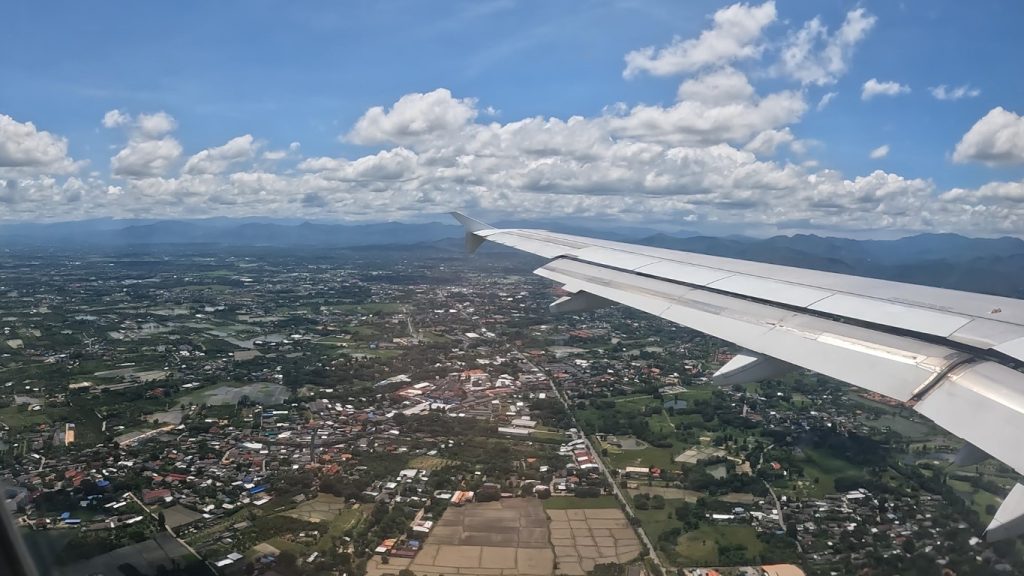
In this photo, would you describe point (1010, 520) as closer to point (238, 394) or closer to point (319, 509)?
point (319, 509)

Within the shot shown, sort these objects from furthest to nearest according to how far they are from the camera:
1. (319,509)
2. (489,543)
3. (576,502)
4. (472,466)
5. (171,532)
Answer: (472,466), (576,502), (319,509), (171,532), (489,543)

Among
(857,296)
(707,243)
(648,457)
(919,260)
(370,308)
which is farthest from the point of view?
(707,243)

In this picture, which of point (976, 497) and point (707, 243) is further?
point (707, 243)

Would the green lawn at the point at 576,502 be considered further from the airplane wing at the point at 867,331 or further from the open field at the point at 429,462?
the airplane wing at the point at 867,331

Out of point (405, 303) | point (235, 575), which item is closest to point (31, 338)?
point (405, 303)

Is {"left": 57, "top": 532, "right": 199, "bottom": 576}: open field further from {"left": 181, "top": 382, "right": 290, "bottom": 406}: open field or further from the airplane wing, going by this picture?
{"left": 181, "top": 382, "right": 290, "bottom": 406}: open field

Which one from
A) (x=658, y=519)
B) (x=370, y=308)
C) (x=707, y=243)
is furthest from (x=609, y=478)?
(x=707, y=243)

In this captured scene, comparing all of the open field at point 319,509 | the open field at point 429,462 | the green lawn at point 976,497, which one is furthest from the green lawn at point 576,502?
the green lawn at point 976,497

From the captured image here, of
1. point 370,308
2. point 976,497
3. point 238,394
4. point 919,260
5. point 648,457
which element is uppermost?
point 919,260
